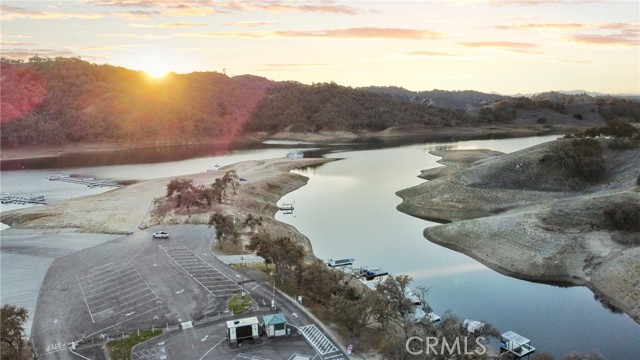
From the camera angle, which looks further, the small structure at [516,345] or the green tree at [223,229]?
the green tree at [223,229]

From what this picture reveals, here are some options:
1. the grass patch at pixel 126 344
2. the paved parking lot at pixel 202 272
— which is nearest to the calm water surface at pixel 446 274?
the paved parking lot at pixel 202 272

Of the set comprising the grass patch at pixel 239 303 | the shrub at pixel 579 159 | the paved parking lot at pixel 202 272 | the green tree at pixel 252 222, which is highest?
the shrub at pixel 579 159

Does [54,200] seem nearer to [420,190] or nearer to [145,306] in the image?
[145,306]

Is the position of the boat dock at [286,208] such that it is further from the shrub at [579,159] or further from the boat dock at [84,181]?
the shrub at [579,159]

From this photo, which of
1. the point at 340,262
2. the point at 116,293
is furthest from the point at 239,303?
the point at 340,262

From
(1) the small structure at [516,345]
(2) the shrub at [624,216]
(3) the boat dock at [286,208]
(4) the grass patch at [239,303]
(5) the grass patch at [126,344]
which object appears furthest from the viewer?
(3) the boat dock at [286,208]

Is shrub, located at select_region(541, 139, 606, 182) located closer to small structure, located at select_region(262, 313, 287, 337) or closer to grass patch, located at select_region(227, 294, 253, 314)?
grass patch, located at select_region(227, 294, 253, 314)

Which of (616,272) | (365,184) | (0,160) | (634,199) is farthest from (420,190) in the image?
(0,160)
